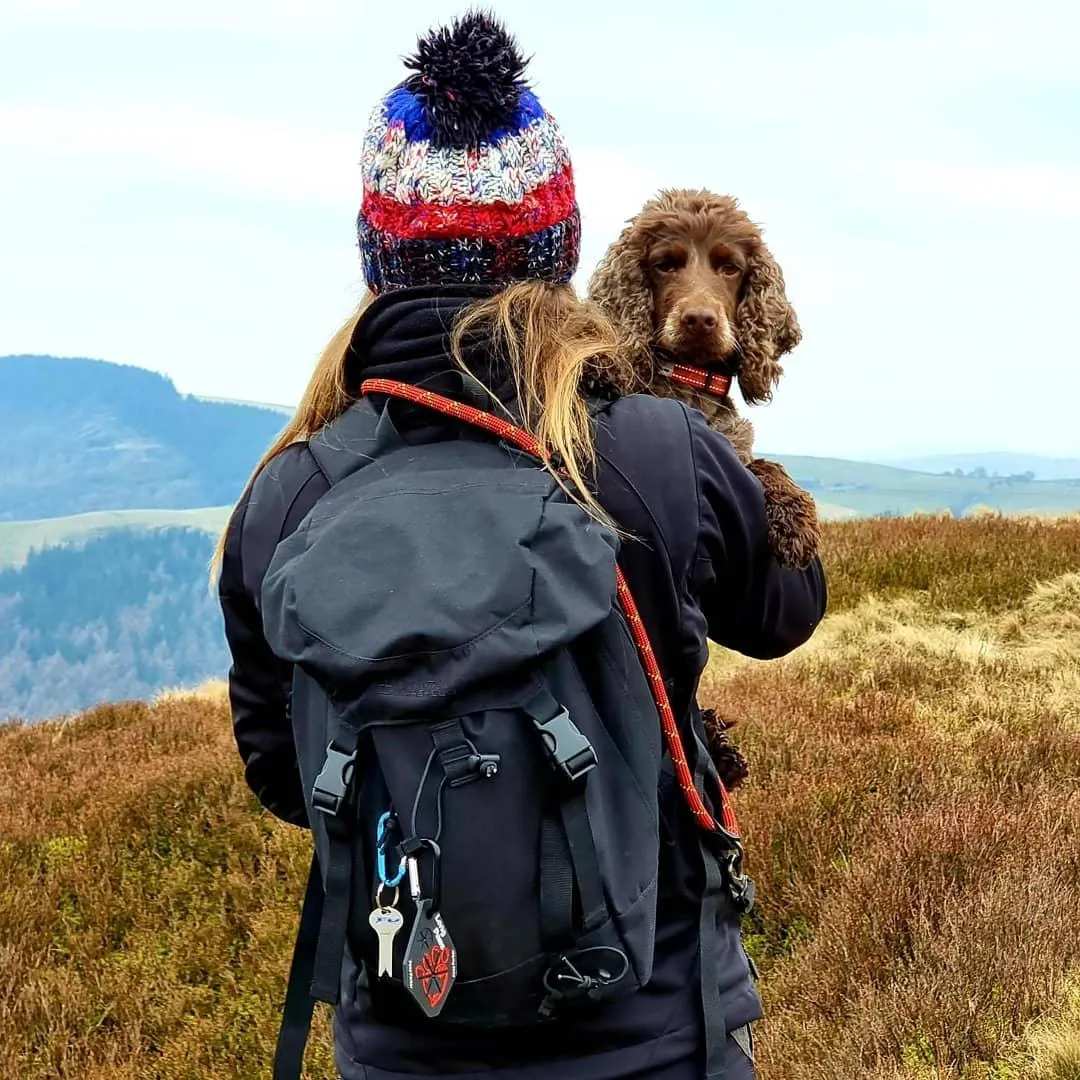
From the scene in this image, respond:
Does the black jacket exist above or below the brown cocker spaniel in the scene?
below

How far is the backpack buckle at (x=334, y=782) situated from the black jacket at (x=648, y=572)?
0.34 m

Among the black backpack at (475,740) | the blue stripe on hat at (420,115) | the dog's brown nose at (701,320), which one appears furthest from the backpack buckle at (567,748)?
the dog's brown nose at (701,320)

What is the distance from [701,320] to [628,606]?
4.51 ft

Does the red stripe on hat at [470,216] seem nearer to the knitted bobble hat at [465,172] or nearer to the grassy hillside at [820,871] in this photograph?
the knitted bobble hat at [465,172]

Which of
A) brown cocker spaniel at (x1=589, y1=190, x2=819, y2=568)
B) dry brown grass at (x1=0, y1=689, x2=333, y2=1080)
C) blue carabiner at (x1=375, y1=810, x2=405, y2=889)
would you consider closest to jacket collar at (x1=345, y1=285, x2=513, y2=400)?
blue carabiner at (x1=375, y1=810, x2=405, y2=889)

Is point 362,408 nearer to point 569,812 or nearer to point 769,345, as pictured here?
point 569,812

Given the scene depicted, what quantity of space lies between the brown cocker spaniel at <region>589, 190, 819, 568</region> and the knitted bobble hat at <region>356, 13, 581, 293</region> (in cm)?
100

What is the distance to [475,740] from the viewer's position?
1.47m

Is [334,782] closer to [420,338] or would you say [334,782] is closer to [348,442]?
[348,442]

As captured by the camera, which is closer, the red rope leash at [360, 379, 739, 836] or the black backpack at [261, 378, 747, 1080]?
the black backpack at [261, 378, 747, 1080]

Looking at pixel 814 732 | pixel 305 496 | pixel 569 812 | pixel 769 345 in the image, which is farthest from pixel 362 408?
pixel 814 732

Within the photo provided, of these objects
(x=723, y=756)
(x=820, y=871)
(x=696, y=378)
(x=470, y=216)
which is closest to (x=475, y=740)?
(x=470, y=216)

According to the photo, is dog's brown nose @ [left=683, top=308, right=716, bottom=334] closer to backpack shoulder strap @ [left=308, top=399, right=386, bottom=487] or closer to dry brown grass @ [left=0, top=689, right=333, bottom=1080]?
backpack shoulder strap @ [left=308, top=399, right=386, bottom=487]

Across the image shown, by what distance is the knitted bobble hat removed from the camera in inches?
70.4
